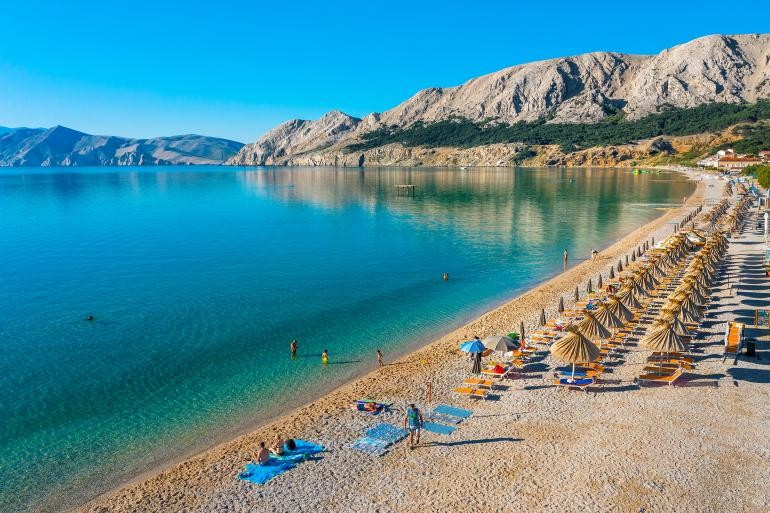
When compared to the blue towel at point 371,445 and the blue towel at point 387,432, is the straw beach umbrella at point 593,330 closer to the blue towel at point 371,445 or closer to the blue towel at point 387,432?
the blue towel at point 387,432

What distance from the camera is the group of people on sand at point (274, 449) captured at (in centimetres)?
1853

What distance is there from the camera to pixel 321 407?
2344cm

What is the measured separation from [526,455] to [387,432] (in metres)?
5.38

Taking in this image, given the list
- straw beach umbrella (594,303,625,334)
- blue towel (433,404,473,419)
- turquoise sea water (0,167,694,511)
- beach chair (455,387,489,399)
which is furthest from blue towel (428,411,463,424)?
straw beach umbrella (594,303,625,334)

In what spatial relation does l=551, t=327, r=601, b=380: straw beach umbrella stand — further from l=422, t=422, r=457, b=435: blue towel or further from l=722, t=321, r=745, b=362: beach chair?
l=722, t=321, r=745, b=362: beach chair

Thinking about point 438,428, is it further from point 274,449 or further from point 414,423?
point 274,449

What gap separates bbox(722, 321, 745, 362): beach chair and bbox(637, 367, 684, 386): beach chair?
12.1ft

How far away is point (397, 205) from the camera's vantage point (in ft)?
387

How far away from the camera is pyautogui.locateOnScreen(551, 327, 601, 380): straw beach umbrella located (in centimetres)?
2306

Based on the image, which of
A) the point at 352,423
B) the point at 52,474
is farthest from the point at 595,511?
the point at 52,474

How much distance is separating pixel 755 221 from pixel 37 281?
286 ft

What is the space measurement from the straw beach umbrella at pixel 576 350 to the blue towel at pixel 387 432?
8.20 m

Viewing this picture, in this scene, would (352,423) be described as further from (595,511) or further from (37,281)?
(37,281)

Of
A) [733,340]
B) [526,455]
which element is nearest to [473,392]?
[526,455]
